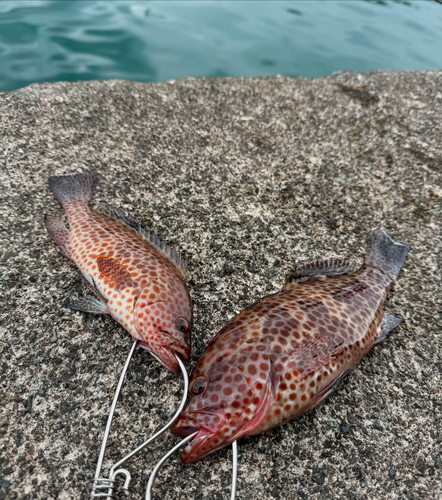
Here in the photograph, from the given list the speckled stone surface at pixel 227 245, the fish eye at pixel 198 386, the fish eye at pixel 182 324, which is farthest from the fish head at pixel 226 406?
the fish eye at pixel 182 324

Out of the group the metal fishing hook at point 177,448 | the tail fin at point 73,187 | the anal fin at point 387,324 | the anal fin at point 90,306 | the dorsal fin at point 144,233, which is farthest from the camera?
the tail fin at point 73,187

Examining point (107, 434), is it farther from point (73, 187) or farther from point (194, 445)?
point (73, 187)

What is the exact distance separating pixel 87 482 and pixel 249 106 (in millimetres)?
5412

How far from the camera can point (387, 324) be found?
3.21 metres

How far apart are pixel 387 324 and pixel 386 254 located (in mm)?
911

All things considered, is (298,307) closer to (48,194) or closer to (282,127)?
(48,194)

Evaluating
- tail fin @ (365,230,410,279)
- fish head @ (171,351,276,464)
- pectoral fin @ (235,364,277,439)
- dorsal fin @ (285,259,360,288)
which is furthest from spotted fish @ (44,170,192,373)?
tail fin @ (365,230,410,279)

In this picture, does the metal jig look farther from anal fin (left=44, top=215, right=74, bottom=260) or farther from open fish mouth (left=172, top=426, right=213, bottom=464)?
anal fin (left=44, top=215, right=74, bottom=260)

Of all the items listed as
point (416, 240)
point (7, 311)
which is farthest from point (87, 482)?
point (416, 240)

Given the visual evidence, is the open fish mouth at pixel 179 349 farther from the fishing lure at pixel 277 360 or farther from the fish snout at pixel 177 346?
the fishing lure at pixel 277 360

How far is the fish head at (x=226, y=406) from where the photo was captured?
7.47 feet

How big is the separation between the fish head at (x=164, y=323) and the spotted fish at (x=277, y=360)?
9.9 inches

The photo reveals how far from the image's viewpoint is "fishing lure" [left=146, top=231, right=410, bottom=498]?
230 cm

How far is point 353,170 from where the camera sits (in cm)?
491
